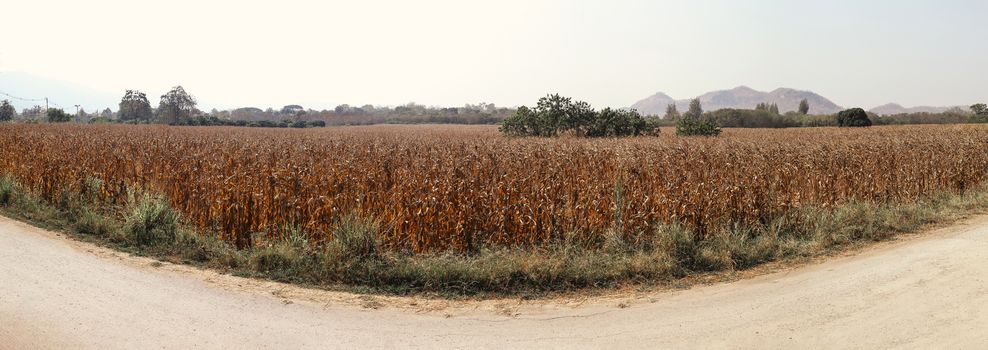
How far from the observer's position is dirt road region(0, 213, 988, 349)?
4.97 m

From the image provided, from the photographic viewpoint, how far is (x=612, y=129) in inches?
1312

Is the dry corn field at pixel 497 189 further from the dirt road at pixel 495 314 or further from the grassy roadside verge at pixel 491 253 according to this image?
the dirt road at pixel 495 314

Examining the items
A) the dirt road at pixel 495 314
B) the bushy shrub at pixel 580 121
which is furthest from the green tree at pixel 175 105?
the dirt road at pixel 495 314

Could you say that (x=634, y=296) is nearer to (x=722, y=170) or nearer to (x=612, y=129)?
(x=722, y=170)

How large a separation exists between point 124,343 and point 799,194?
385 inches

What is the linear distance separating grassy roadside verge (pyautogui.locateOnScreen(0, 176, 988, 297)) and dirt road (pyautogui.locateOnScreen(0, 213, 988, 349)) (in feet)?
1.36

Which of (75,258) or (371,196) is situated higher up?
(371,196)

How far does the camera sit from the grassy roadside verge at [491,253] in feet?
21.6

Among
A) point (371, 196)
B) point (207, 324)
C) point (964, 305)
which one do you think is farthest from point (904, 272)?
point (207, 324)

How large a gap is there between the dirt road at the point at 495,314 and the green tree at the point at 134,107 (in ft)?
405

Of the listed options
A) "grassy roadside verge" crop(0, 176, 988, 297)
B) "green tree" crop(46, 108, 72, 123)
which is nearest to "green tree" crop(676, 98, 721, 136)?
"grassy roadside verge" crop(0, 176, 988, 297)

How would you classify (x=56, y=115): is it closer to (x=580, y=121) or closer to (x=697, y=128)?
(x=580, y=121)

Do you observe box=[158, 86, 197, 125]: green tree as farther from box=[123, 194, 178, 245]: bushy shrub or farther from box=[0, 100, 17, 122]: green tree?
box=[123, 194, 178, 245]: bushy shrub

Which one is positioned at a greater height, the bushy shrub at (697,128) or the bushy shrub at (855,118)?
the bushy shrub at (855,118)
